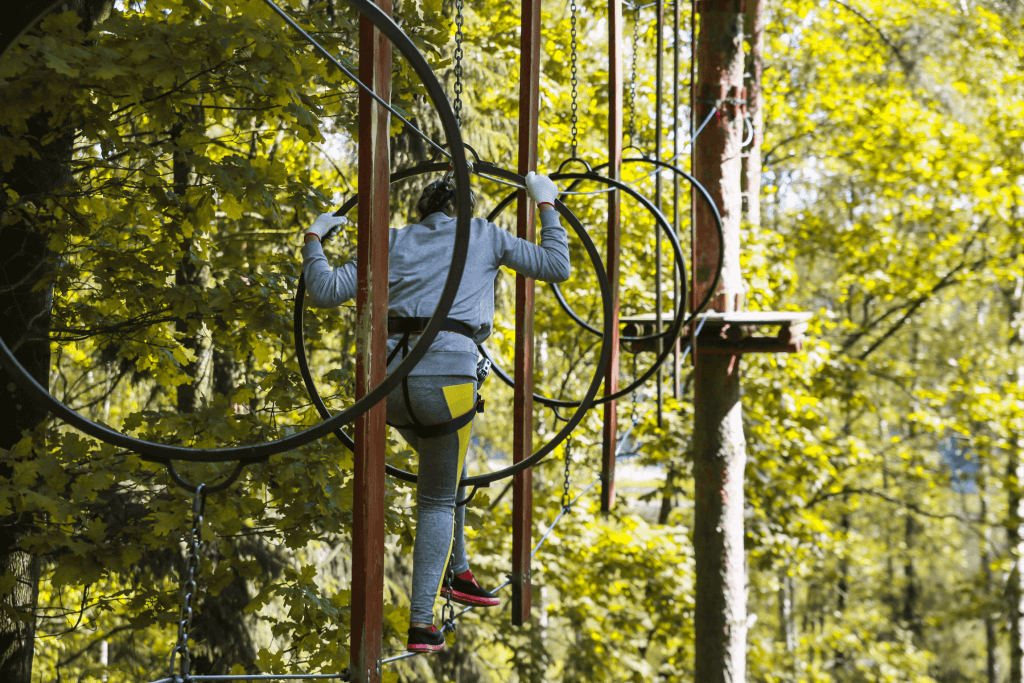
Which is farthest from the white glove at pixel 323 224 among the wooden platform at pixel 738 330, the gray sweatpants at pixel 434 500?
the wooden platform at pixel 738 330

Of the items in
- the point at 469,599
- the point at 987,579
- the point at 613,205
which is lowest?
the point at 987,579

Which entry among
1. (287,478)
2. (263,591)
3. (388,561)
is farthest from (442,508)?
(388,561)

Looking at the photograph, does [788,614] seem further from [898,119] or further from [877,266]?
[898,119]

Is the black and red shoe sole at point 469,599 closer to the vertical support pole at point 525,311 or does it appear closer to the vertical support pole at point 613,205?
the vertical support pole at point 525,311

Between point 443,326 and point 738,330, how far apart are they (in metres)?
4.06

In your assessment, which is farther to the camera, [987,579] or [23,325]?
[987,579]

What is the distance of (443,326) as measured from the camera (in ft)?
7.78

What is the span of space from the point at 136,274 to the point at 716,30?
190 inches

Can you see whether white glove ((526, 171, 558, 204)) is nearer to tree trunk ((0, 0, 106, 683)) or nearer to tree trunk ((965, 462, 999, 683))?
tree trunk ((0, 0, 106, 683))

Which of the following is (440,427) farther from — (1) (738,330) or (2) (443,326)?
(1) (738,330)

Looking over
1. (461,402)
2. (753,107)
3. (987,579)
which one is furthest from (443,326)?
(987,579)

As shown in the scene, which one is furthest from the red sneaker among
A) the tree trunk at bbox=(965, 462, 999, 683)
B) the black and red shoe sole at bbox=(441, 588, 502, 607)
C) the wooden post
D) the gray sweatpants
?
the tree trunk at bbox=(965, 462, 999, 683)

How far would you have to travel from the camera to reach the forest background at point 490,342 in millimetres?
3408

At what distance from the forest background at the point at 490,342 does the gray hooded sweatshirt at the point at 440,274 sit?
1258 mm
